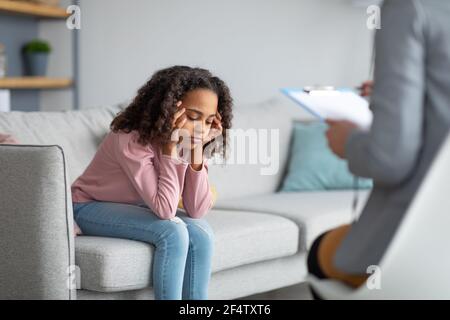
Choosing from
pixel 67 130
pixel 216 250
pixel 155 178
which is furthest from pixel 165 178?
pixel 67 130

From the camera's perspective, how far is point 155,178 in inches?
91.0

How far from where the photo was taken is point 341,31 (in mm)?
4477

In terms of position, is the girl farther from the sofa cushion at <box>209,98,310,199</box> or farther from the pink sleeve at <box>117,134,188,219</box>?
the sofa cushion at <box>209,98,310,199</box>

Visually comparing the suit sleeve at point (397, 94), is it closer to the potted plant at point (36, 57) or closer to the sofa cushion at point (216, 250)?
the sofa cushion at point (216, 250)

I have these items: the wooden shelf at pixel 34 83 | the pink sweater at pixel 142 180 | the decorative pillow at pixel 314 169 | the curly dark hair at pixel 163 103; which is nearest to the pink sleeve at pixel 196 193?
the pink sweater at pixel 142 180

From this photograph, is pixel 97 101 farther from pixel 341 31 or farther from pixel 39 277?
pixel 39 277

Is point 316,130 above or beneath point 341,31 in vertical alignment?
beneath

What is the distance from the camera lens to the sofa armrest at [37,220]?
218 cm

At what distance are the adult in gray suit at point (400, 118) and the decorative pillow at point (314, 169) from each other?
7.20 ft

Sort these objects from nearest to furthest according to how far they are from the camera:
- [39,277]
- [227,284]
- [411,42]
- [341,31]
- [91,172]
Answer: [411,42], [39,277], [91,172], [227,284], [341,31]

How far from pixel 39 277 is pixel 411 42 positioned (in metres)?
1.23

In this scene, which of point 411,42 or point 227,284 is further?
point 227,284

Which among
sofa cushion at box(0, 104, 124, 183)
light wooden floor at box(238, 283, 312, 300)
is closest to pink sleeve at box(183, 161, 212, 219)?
sofa cushion at box(0, 104, 124, 183)
